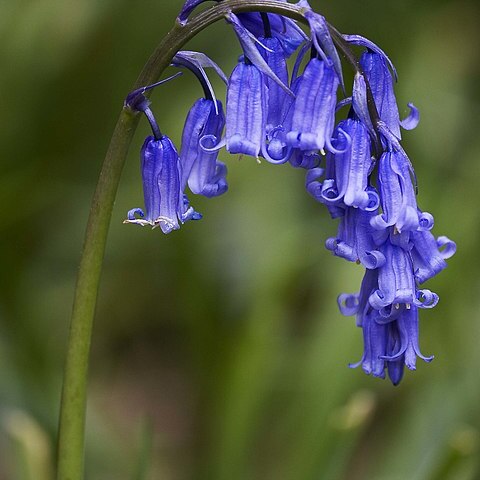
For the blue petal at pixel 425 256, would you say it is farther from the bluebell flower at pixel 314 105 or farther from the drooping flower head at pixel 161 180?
the drooping flower head at pixel 161 180

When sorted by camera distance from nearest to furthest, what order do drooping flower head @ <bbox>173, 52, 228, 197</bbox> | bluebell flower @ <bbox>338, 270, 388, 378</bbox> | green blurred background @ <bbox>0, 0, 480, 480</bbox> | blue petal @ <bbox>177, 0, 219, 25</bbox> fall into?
1. blue petal @ <bbox>177, 0, 219, 25</bbox>
2. drooping flower head @ <bbox>173, 52, 228, 197</bbox>
3. bluebell flower @ <bbox>338, 270, 388, 378</bbox>
4. green blurred background @ <bbox>0, 0, 480, 480</bbox>

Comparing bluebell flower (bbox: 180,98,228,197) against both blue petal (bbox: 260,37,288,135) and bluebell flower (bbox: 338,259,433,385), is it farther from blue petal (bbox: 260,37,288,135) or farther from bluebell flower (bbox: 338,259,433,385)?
bluebell flower (bbox: 338,259,433,385)

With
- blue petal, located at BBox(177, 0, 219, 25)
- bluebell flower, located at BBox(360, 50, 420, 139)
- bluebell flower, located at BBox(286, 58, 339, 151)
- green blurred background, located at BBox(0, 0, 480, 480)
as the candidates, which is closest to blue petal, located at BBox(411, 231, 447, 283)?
bluebell flower, located at BBox(360, 50, 420, 139)

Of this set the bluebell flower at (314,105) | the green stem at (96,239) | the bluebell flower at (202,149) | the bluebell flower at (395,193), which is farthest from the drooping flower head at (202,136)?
the bluebell flower at (395,193)

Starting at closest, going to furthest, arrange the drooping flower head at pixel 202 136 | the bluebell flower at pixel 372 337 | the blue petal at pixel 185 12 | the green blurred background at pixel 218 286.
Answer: the blue petal at pixel 185 12 → the drooping flower head at pixel 202 136 → the bluebell flower at pixel 372 337 → the green blurred background at pixel 218 286

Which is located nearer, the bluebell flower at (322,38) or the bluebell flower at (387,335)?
the bluebell flower at (322,38)

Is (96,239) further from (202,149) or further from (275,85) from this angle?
(275,85)
